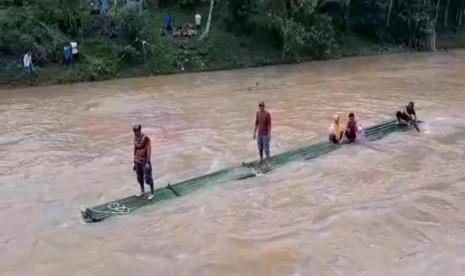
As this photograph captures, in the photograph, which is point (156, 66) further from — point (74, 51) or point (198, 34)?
point (198, 34)

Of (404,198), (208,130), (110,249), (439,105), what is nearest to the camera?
(110,249)

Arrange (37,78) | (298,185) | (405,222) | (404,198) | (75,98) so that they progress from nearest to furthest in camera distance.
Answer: (405,222), (404,198), (298,185), (75,98), (37,78)

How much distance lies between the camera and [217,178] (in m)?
12.3

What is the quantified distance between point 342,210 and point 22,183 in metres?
6.85

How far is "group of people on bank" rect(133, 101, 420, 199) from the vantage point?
10.4 m

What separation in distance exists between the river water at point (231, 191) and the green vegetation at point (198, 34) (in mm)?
4764

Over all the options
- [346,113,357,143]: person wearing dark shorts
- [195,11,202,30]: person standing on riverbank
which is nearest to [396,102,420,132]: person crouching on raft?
[346,113,357,143]: person wearing dark shorts

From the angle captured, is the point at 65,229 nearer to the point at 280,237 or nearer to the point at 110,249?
the point at 110,249

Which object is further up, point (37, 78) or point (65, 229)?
point (37, 78)

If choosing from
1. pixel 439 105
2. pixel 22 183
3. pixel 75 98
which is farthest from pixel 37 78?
pixel 439 105

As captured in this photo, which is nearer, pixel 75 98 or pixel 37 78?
pixel 75 98

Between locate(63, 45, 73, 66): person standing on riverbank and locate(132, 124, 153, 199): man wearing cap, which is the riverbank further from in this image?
locate(132, 124, 153, 199): man wearing cap

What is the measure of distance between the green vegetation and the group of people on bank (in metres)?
14.6

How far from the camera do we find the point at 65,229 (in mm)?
10094
